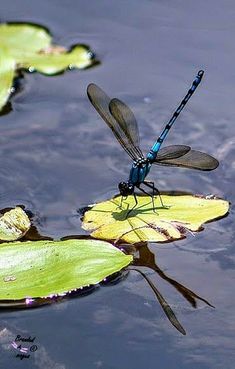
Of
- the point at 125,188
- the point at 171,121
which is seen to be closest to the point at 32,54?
the point at 171,121

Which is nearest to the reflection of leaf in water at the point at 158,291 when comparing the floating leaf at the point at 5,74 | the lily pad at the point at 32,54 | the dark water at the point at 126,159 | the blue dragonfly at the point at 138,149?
the dark water at the point at 126,159

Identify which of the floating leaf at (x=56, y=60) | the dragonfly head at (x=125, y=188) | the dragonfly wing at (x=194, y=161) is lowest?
the dragonfly head at (x=125, y=188)

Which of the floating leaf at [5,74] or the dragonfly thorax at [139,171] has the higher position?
the floating leaf at [5,74]

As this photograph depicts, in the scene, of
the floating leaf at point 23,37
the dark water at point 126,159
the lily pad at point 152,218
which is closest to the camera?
the dark water at point 126,159

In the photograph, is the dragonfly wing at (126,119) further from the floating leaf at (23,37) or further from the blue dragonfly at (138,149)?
the floating leaf at (23,37)

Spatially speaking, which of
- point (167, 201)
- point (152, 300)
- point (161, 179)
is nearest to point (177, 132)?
point (161, 179)

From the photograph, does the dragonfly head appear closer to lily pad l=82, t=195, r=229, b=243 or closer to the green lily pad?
lily pad l=82, t=195, r=229, b=243

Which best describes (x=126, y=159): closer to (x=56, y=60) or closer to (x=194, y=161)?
(x=194, y=161)
